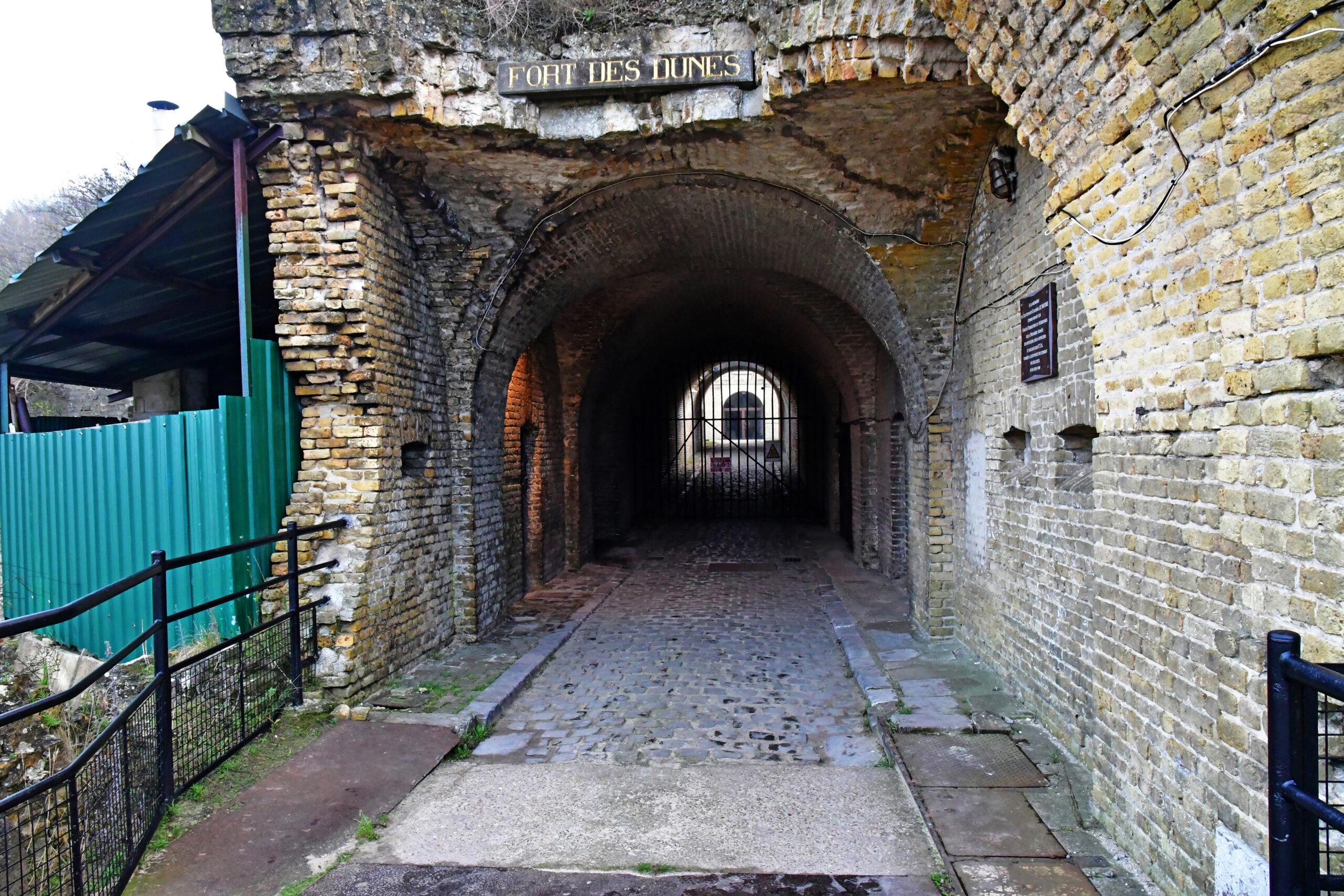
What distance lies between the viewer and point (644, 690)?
257 inches

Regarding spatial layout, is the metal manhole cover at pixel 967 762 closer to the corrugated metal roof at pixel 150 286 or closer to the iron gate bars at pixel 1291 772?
the iron gate bars at pixel 1291 772

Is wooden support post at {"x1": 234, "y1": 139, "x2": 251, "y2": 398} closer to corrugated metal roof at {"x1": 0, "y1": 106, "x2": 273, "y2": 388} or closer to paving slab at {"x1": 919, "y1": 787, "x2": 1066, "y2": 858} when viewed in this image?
corrugated metal roof at {"x1": 0, "y1": 106, "x2": 273, "y2": 388}

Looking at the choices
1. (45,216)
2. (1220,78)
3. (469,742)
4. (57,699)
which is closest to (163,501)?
(469,742)

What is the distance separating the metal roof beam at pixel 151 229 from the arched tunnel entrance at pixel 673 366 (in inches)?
96.7

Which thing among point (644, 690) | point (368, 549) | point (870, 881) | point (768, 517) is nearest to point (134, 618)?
point (368, 549)

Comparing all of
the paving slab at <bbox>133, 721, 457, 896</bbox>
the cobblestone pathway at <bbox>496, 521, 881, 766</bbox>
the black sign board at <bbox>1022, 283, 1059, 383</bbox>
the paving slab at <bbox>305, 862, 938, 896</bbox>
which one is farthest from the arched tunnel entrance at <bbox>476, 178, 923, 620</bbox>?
the paving slab at <bbox>305, 862, 938, 896</bbox>

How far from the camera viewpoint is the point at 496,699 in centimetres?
602

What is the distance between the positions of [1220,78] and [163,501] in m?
6.46

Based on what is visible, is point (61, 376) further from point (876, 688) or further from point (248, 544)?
point (876, 688)

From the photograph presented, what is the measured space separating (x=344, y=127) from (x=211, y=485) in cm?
276

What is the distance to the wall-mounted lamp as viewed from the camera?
5.54m

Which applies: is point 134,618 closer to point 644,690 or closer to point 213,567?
point 213,567

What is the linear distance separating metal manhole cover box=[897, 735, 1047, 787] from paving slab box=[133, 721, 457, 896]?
2.99 m

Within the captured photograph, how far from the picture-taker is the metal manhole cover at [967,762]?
4375 mm
